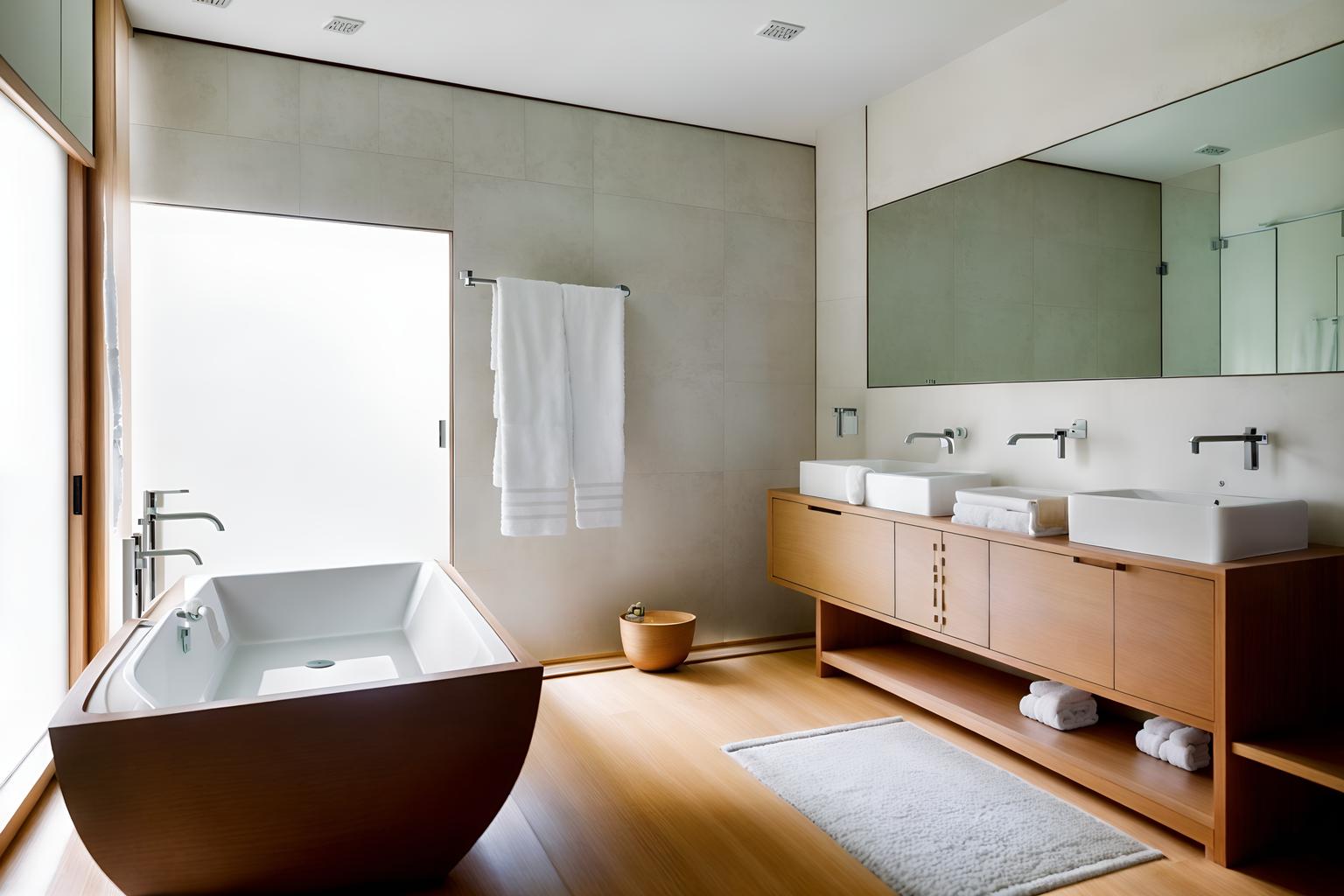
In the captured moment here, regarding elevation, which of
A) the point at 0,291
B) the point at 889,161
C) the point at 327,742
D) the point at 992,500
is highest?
the point at 889,161

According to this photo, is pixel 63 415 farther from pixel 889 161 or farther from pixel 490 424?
pixel 889 161

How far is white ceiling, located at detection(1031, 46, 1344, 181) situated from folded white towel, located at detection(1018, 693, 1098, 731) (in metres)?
1.68

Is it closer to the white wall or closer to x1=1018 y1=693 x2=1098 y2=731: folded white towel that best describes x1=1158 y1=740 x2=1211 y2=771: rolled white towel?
x1=1018 y1=693 x2=1098 y2=731: folded white towel

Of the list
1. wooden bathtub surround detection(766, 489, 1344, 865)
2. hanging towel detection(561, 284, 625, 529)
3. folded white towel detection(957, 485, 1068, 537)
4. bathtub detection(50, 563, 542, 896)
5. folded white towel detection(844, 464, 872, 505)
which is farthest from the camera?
hanging towel detection(561, 284, 625, 529)

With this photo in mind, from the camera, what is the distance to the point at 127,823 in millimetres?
1622

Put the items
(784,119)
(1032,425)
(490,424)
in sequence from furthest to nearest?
1. (784,119)
2. (490,424)
3. (1032,425)

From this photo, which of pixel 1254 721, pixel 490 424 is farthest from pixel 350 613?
pixel 1254 721

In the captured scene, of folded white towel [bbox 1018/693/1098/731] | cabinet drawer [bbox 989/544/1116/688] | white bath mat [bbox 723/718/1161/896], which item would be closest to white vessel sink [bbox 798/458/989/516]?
cabinet drawer [bbox 989/544/1116/688]

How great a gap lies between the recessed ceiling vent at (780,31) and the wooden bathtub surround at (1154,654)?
179cm

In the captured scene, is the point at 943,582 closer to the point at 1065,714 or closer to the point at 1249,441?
the point at 1065,714

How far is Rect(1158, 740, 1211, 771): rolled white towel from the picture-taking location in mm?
2340

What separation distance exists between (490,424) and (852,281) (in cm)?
182

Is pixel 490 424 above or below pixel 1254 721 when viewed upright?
above

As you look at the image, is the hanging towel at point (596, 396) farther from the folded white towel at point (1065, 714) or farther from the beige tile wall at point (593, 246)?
the folded white towel at point (1065, 714)
